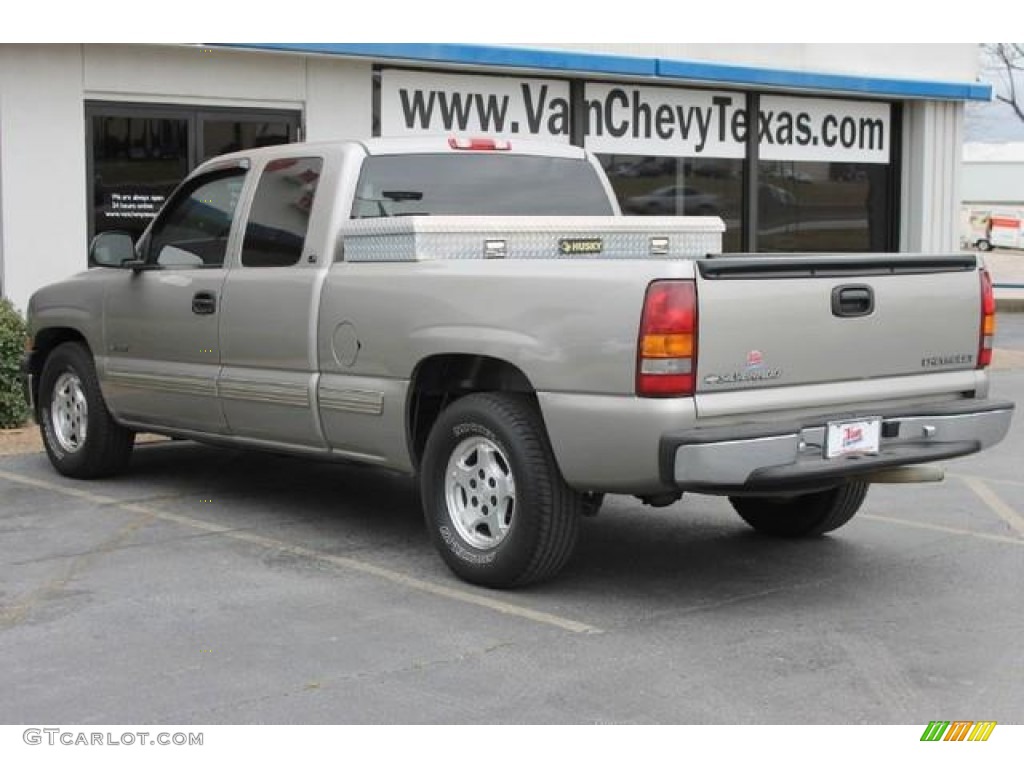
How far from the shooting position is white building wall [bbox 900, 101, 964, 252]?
19.7 m

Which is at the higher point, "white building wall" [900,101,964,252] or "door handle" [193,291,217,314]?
"white building wall" [900,101,964,252]

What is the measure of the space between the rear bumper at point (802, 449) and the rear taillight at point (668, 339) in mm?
199

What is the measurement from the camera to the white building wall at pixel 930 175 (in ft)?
64.5

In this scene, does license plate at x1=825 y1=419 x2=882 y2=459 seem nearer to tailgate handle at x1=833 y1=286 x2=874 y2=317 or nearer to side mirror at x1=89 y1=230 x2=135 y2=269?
tailgate handle at x1=833 y1=286 x2=874 y2=317

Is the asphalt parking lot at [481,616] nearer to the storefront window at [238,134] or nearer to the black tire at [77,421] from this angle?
the black tire at [77,421]

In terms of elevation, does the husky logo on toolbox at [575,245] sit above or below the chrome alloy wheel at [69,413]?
above

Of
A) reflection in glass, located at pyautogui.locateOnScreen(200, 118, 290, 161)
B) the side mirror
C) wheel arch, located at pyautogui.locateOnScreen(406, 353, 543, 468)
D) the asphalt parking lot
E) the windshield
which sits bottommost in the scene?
the asphalt parking lot

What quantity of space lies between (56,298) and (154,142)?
428cm

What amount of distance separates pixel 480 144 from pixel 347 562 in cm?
236

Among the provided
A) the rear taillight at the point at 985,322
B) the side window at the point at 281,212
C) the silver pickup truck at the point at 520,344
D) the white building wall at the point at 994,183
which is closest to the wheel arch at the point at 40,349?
the silver pickup truck at the point at 520,344

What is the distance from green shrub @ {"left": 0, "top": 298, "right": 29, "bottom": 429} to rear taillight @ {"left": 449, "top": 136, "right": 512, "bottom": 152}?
4589mm

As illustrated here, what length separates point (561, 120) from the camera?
16125mm

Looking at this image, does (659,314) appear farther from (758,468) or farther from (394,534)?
(394,534)

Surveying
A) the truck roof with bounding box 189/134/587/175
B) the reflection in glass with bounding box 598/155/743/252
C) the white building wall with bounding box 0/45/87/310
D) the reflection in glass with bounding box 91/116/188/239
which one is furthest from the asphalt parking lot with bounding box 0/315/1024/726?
the reflection in glass with bounding box 598/155/743/252
